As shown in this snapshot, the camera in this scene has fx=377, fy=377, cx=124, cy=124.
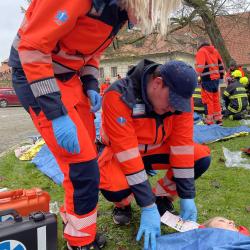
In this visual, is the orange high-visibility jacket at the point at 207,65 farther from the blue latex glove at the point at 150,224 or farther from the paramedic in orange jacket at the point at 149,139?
the blue latex glove at the point at 150,224

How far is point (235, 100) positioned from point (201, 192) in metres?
5.61

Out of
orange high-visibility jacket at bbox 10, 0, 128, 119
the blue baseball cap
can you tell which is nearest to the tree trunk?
the blue baseball cap

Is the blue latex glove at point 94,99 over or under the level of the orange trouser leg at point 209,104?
over

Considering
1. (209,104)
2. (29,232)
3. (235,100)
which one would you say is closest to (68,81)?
(29,232)

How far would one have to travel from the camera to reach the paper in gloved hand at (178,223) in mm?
2454

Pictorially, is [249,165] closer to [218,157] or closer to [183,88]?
[218,157]

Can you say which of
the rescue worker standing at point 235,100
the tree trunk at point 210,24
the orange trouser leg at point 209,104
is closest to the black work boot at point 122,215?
the orange trouser leg at point 209,104

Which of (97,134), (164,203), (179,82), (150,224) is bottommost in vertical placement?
(164,203)

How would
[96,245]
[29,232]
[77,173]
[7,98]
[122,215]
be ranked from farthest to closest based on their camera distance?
[7,98]
[122,215]
[96,245]
[77,173]
[29,232]

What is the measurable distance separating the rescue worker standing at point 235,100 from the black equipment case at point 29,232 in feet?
23.9

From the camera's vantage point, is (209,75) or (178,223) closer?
(178,223)

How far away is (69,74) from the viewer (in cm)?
230

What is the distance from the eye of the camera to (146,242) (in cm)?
229

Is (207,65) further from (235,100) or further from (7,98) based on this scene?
(7,98)
